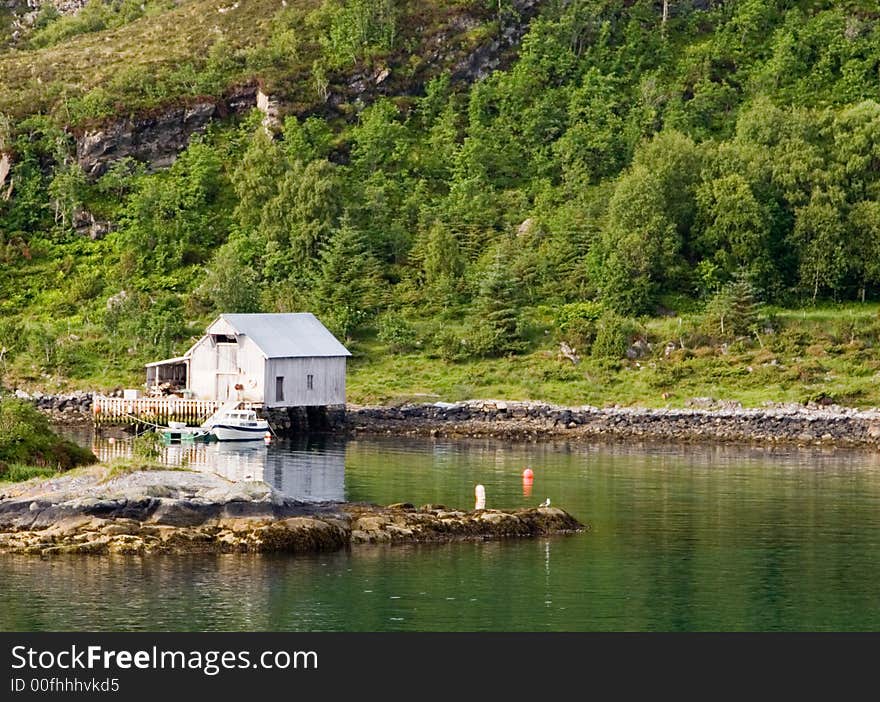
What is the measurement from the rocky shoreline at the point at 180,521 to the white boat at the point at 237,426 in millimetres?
30512

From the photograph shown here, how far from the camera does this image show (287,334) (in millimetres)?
89938

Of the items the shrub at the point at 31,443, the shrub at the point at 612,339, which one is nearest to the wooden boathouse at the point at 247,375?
the shrub at the point at 612,339

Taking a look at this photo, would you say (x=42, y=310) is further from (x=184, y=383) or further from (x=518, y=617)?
(x=518, y=617)

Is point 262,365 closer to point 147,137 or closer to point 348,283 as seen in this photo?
point 348,283

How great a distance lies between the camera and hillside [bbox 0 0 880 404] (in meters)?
93.6

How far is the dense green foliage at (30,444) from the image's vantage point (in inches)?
2210

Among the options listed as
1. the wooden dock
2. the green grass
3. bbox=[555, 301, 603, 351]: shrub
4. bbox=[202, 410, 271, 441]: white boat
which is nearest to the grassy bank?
bbox=[555, 301, 603, 351]: shrub

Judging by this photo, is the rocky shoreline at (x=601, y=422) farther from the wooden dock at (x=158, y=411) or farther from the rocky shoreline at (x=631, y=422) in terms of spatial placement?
the wooden dock at (x=158, y=411)

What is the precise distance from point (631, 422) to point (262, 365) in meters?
17.0

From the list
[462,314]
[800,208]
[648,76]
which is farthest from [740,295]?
[648,76]

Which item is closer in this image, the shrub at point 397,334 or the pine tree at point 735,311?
the pine tree at point 735,311

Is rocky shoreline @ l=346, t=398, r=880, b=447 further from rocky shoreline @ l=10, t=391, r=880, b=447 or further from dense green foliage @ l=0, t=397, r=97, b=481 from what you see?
dense green foliage @ l=0, t=397, r=97, b=481

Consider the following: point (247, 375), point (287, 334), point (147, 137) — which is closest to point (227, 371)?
point (247, 375)

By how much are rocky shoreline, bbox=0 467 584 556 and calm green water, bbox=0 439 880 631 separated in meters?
0.91
